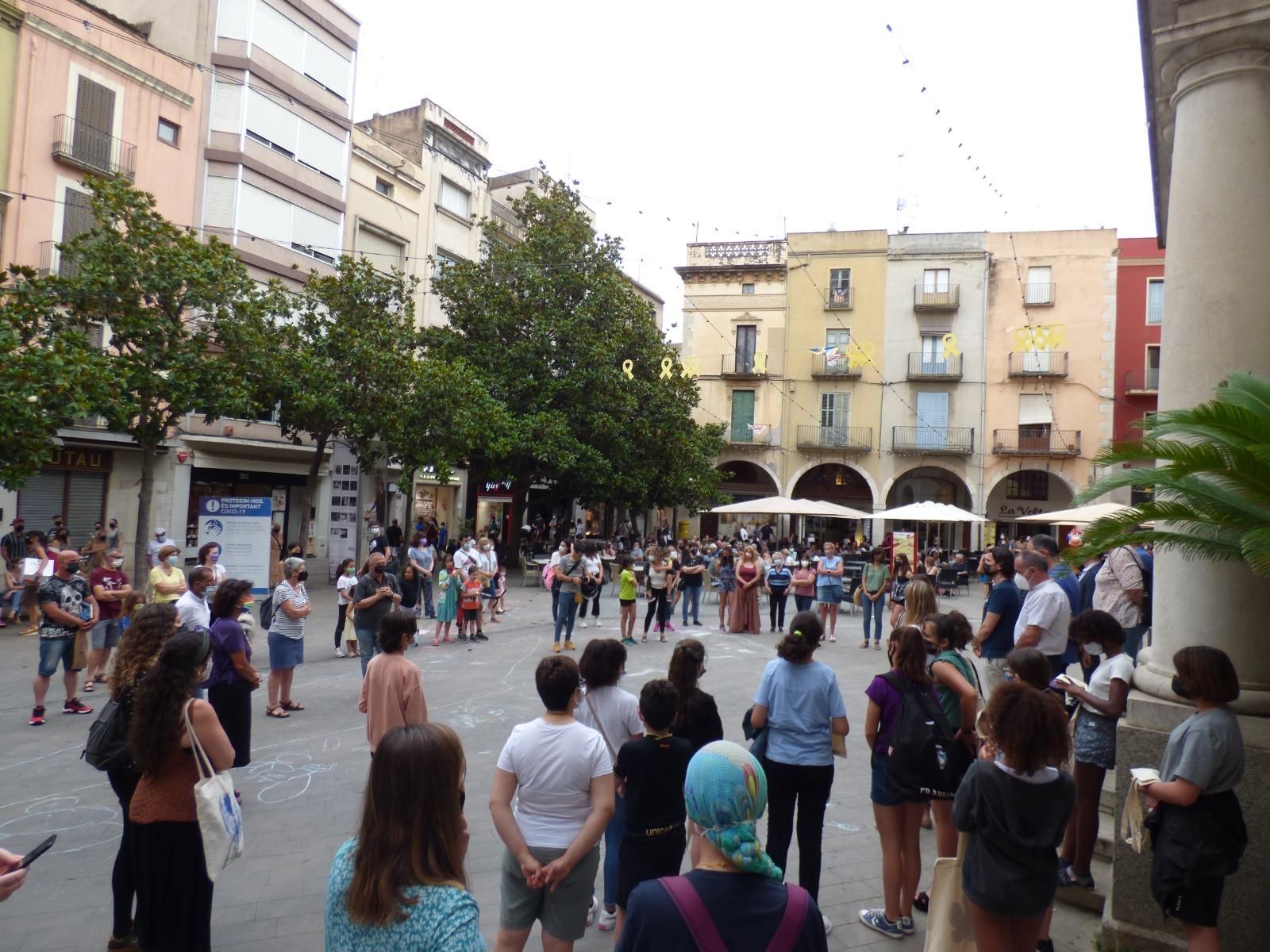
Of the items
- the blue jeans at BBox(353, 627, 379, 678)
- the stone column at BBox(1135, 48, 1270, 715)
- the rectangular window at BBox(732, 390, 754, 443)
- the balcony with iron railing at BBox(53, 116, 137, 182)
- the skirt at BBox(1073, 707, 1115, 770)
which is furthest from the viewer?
the rectangular window at BBox(732, 390, 754, 443)

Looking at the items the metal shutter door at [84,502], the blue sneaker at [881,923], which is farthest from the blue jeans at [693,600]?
the metal shutter door at [84,502]

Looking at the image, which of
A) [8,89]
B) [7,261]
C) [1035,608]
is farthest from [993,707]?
[8,89]

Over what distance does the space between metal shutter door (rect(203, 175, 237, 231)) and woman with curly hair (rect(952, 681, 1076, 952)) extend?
2493 centimetres

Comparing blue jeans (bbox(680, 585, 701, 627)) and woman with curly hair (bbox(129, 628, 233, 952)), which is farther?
blue jeans (bbox(680, 585, 701, 627))

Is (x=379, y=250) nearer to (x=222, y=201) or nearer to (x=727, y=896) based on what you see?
(x=222, y=201)

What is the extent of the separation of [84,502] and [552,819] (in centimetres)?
2175

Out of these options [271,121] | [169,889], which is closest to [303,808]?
[169,889]

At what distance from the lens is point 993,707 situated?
10.9 feet

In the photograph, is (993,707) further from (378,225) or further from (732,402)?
(732,402)

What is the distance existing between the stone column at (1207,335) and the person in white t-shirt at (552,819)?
101 inches

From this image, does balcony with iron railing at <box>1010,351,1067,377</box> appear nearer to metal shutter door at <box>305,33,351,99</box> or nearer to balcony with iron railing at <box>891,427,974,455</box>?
balcony with iron railing at <box>891,427,974,455</box>

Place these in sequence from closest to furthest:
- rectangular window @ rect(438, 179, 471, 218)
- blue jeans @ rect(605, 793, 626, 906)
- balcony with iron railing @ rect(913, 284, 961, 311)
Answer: blue jeans @ rect(605, 793, 626, 906), rectangular window @ rect(438, 179, 471, 218), balcony with iron railing @ rect(913, 284, 961, 311)

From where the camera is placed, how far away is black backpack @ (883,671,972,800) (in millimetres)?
4191

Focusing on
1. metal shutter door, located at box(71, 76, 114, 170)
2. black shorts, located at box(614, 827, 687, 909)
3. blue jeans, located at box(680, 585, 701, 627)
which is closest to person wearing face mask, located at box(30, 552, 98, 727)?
black shorts, located at box(614, 827, 687, 909)
